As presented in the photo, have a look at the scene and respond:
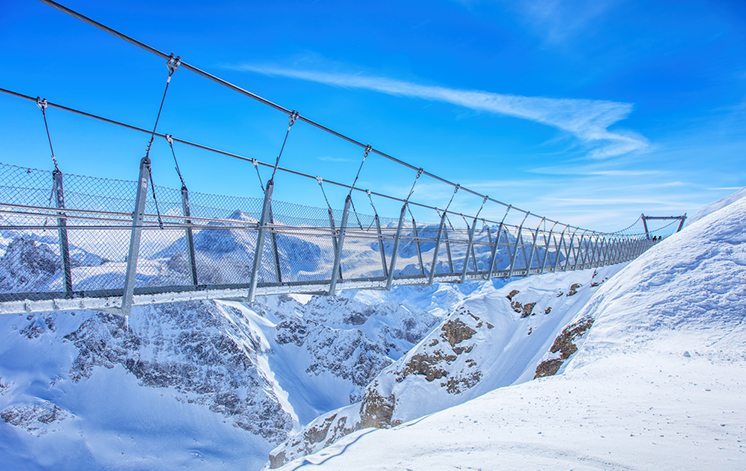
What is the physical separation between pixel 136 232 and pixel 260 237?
5.85ft

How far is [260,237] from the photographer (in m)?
6.69

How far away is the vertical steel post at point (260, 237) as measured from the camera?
6.64 meters

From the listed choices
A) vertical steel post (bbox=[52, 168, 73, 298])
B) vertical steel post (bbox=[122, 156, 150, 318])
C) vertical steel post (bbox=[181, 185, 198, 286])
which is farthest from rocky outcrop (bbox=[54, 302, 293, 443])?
vertical steel post (bbox=[52, 168, 73, 298])

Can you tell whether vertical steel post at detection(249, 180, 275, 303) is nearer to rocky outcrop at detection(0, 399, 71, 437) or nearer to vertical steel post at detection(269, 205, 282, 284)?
vertical steel post at detection(269, 205, 282, 284)

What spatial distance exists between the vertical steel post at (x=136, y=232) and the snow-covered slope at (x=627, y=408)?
Result: 10.5ft

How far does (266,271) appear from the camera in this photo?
748 cm

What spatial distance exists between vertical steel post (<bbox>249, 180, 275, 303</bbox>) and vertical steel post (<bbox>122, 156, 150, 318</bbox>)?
168 centimetres

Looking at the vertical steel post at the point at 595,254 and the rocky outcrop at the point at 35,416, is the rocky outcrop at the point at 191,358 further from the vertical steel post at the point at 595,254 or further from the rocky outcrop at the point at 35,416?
the vertical steel post at the point at 595,254

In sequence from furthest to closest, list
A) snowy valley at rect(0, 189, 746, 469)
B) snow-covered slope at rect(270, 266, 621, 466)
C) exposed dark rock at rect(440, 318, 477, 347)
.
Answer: exposed dark rock at rect(440, 318, 477, 347) → snow-covered slope at rect(270, 266, 621, 466) → snowy valley at rect(0, 189, 746, 469)

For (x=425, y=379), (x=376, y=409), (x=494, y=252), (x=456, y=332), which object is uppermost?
(x=494, y=252)

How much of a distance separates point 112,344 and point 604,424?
587 feet

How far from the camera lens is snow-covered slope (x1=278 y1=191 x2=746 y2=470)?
4719 millimetres

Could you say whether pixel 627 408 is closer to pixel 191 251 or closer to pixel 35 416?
pixel 191 251

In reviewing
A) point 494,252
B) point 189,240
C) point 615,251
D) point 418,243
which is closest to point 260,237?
point 189,240
